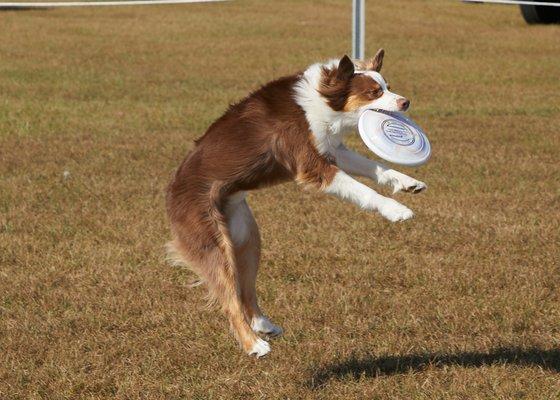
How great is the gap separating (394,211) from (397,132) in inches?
19.8

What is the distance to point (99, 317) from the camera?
654 cm

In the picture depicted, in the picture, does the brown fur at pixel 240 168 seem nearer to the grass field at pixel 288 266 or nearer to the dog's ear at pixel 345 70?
the dog's ear at pixel 345 70

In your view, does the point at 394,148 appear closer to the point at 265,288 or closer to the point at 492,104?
the point at 265,288

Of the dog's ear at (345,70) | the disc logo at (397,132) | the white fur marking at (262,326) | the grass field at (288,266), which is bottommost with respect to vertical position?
the grass field at (288,266)

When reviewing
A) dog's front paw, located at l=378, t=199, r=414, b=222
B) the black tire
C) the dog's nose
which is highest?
the dog's nose

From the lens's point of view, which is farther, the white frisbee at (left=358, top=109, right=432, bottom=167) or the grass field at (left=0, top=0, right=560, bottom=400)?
the grass field at (left=0, top=0, right=560, bottom=400)

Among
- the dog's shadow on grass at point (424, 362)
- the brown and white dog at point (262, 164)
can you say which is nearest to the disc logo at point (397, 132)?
the brown and white dog at point (262, 164)

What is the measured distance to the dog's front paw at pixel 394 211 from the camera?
503cm

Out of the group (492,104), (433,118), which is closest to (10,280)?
(433,118)

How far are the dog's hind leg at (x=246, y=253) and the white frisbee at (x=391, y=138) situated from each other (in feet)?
2.48

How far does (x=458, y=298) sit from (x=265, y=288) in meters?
1.23

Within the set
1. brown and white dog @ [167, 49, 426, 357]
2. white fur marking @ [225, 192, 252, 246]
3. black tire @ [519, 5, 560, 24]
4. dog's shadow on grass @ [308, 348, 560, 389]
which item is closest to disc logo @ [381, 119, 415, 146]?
brown and white dog @ [167, 49, 426, 357]

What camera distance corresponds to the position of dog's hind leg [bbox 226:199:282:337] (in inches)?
Result: 217

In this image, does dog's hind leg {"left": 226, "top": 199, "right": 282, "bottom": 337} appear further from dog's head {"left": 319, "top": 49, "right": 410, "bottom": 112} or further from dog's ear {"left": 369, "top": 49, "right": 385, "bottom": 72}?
dog's ear {"left": 369, "top": 49, "right": 385, "bottom": 72}
